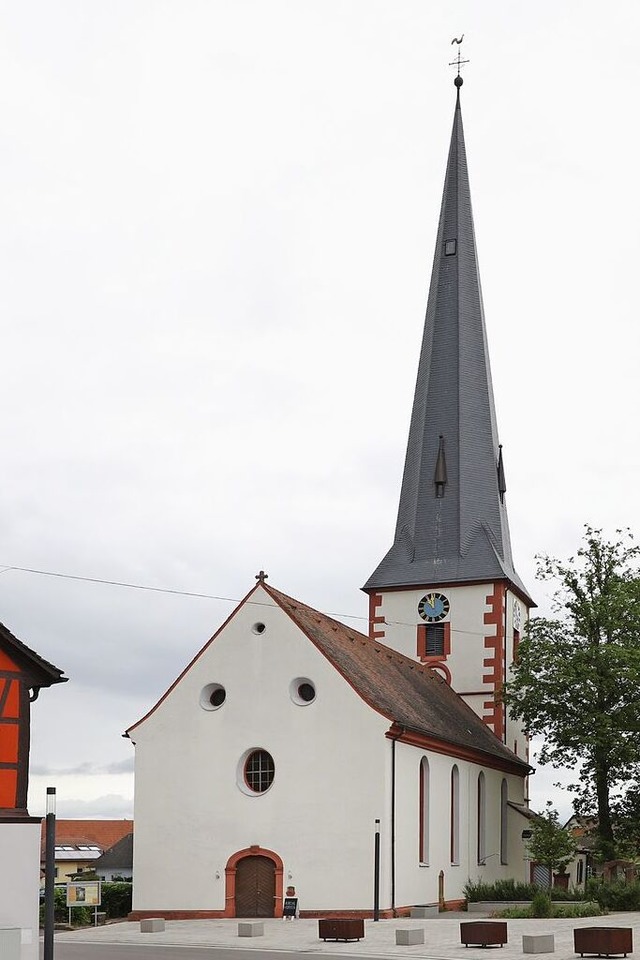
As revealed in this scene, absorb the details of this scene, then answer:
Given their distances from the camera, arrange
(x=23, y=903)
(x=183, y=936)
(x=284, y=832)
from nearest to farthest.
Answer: (x=23, y=903)
(x=183, y=936)
(x=284, y=832)

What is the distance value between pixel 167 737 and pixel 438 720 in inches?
356

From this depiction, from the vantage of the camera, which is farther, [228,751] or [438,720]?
[438,720]

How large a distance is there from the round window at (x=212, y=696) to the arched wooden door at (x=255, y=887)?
14.5ft

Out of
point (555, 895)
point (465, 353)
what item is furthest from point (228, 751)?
point (465, 353)

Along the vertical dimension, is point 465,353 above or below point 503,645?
above

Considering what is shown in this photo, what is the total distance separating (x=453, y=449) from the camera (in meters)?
56.6

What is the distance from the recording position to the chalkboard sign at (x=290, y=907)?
37.9 meters

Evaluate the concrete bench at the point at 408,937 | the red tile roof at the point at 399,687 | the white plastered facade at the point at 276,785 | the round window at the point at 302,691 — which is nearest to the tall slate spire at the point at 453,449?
the red tile roof at the point at 399,687

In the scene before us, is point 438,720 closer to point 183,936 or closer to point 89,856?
point 183,936

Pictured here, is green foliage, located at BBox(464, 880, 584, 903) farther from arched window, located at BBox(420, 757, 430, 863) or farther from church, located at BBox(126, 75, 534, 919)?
arched window, located at BBox(420, 757, 430, 863)

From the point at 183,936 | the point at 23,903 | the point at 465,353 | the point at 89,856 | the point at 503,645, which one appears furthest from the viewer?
the point at 89,856

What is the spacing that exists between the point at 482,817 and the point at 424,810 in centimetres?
722

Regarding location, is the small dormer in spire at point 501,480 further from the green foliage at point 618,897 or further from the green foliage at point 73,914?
the green foliage at point 73,914

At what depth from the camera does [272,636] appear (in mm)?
40312
